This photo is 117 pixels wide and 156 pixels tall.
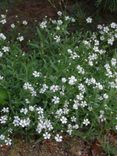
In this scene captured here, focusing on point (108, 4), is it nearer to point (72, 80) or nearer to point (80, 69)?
point (80, 69)

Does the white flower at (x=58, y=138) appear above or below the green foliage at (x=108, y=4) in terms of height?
below

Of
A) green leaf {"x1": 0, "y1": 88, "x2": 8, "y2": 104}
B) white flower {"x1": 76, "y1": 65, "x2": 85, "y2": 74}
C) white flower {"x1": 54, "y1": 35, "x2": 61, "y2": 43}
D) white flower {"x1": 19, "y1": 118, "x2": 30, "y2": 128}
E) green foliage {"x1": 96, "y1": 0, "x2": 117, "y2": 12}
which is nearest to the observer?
white flower {"x1": 19, "y1": 118, "x2": 30, "y2": 128}

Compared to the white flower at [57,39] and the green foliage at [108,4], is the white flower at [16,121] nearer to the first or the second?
the white flower at [57,39]

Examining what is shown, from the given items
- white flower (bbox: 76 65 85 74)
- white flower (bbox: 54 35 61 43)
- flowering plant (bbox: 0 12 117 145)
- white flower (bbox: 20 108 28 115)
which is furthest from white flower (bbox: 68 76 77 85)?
white flower (bbox: 54 35 61 43)

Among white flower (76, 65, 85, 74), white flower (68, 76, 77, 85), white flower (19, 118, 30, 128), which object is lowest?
white flower (19, 118, 30, 128)

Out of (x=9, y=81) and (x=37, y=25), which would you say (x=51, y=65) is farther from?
(x=37, y=25)

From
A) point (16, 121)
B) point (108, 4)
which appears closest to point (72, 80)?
point (16, 121)

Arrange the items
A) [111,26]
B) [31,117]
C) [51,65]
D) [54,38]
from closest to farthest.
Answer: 1. [31,117]
2. [51,65]
3. [54,38]
4. [111,26]

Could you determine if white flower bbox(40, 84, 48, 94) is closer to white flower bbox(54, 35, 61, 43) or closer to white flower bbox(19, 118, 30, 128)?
white flower bbox(19, 118, 30, 128)

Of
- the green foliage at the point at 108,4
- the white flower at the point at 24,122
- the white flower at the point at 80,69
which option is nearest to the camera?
the white flower at the point at 24,122

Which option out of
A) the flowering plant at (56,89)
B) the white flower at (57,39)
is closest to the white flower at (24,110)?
the flowering plant at (56,89)

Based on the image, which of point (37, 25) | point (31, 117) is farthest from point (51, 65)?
point (37, 25)
